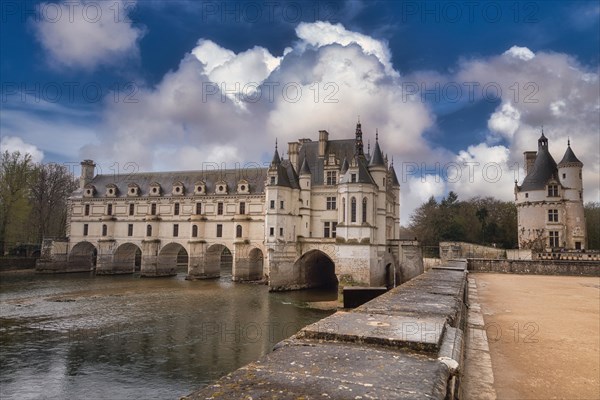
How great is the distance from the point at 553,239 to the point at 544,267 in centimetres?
1595

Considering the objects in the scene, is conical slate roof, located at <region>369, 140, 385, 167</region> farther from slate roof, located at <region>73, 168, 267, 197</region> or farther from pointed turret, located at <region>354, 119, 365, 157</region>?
slate roof, located at <region>73, 168, 267, 197</region>

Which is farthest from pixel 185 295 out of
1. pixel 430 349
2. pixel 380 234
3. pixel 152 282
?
pixel 430 349

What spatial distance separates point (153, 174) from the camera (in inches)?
1918

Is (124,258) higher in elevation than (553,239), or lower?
lower

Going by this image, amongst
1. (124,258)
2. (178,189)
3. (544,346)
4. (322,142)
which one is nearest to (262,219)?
(322,142)

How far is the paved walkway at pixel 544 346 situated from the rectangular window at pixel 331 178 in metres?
25.8

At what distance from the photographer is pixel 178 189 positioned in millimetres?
45000

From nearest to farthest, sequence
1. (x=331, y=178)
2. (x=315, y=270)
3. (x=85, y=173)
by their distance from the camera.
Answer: (x=331, y=178)
(x=315, y=270)
(x=85, y=173)

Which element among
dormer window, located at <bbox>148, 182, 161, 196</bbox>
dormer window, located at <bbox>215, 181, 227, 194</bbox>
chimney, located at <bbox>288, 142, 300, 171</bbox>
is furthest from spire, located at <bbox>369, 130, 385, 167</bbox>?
dormer window, located at <bbox>148, 182, 161, 196</bbox>

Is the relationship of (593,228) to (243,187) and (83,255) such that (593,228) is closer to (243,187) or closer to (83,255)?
(243,187)

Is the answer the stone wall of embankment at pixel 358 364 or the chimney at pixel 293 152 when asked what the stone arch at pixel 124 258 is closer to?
the chimney at pixel 293 152

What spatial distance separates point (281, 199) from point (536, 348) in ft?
96.5

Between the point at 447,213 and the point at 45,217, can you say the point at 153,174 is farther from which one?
the point at 447,213

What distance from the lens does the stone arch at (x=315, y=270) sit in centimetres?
3538
